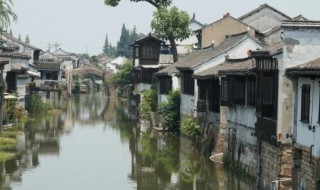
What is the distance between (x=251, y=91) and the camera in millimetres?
30781

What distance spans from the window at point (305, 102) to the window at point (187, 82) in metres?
24.3

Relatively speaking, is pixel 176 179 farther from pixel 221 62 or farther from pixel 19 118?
pixel 19 118

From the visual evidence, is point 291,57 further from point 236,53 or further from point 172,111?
point 172,111

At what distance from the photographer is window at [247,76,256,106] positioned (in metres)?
30.2

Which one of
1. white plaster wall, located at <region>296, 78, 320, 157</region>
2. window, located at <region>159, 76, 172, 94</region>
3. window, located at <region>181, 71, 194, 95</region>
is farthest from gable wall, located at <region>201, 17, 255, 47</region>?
white plaster wall, located at <region>296, 78, 320, 157</region>

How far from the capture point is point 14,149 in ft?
139

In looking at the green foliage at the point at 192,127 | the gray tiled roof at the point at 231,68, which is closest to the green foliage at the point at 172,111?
the gray tiled roof at the point at 231,68

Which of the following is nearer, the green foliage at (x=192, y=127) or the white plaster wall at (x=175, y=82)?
the green foliage at (x=192, y=127)

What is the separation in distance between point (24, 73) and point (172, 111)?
2136 cm

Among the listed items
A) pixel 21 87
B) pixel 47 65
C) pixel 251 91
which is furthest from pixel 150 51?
pixel 251 91

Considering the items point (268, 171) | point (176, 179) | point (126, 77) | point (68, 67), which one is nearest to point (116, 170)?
point (176, 179)

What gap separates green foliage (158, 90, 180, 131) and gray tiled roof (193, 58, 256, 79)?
789cm

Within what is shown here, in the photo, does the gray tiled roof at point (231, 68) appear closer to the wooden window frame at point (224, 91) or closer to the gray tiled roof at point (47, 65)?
the wooden window frame at point (224, 91)

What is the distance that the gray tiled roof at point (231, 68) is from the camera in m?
31.7
